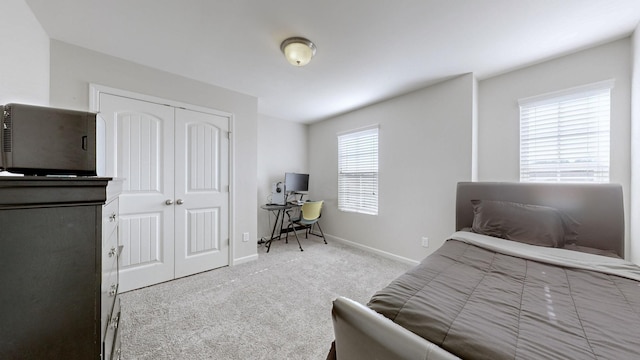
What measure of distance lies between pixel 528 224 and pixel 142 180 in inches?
147

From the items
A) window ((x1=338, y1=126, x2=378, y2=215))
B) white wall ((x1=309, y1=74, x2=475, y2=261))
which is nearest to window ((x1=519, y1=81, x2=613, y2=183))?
white wall ((x1=309, y1=74, x2=475, y2=261))

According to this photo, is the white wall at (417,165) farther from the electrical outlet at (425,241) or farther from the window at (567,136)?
the window at (567,136)

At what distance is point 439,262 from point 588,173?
6.24ft

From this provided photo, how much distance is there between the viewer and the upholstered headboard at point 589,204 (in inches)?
70.1

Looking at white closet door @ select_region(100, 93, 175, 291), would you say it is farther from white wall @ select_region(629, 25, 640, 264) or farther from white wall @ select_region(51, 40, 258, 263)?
white wall @ select_region(629, 25, 640, 264)

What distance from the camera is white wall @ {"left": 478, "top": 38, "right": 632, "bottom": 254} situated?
1.92 metres

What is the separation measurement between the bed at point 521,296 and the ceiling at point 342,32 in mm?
1316

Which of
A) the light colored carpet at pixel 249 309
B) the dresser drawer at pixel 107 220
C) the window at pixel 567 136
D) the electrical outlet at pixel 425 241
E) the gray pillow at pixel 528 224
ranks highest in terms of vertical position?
the window at pixel 567 136

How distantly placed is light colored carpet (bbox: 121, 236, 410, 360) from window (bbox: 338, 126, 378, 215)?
1.02 meters

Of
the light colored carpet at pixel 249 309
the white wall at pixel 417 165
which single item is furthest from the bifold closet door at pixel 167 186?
the white wall at pixel 417 165

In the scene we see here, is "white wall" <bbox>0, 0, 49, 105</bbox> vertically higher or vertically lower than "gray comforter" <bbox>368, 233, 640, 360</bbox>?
higher

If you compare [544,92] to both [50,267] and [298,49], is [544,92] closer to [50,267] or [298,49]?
[298,49]

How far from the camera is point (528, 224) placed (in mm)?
1862

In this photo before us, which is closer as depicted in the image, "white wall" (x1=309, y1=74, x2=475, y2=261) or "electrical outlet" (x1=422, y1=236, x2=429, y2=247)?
"white wall" (x1=309, y1=74, x2=475, y2=261)
